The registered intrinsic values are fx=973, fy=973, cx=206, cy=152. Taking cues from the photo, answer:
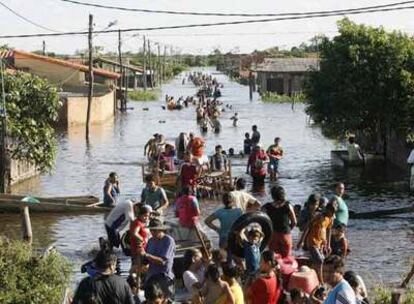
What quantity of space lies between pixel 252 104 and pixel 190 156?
210 ft

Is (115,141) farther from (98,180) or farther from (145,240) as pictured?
(145,240)

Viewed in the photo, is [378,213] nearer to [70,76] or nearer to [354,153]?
[354,153]

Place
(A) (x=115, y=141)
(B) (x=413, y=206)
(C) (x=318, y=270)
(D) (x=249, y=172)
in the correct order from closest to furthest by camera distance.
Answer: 1. (C) (x=318, y=270)
2. (B) (x=413, y=206)
3. (D) (x=249, y=172)
4. (A) (x=115, y=141)

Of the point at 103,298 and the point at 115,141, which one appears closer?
the point at 103,298

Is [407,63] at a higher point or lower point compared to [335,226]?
higher

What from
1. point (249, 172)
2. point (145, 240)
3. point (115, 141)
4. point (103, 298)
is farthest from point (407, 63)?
point (103, 298)

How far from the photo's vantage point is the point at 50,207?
2433cm

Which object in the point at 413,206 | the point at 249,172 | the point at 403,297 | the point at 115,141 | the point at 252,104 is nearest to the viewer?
the point at 403,297

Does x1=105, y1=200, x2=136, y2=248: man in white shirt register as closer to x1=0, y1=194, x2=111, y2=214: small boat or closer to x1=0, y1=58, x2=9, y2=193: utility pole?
x1=0, y1=194, x2=111, y2=214: small boat

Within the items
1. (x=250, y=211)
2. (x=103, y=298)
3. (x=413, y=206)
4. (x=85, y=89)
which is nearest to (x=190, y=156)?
(x=413, y=206)

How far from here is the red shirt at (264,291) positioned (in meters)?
11.2

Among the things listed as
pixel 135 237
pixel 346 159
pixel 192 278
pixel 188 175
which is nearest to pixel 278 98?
pixel 346 159

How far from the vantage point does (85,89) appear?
7019 cm

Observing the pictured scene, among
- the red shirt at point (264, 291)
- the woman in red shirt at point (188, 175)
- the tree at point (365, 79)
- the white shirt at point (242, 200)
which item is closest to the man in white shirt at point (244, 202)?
the white shirt at point (242, 200)
